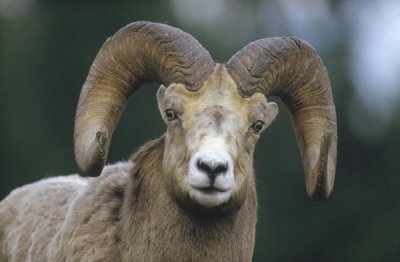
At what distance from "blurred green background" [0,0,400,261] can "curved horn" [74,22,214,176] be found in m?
25.8

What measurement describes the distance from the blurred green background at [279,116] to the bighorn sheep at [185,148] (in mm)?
25562

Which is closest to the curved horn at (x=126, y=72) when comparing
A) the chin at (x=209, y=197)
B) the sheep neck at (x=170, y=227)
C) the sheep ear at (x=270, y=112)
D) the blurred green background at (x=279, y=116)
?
the sheep neck at (x=170, y=227)

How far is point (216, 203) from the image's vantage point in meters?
14.2

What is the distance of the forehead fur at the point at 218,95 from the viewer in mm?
14898

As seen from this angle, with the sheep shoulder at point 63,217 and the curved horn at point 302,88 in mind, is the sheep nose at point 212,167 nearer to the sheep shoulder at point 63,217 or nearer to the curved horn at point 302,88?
the curved horn at point 302,88

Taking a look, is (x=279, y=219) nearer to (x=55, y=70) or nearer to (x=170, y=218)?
(x=55, y=70)

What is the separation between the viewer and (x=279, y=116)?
48656 mm

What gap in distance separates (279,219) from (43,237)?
31.4 m

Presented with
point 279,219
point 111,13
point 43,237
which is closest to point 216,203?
point 43,237

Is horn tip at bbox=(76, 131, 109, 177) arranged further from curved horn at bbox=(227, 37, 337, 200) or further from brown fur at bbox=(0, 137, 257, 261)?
curved horn at bbox=(227, 37, 337, 200)

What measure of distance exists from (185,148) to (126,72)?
1622 millimetres

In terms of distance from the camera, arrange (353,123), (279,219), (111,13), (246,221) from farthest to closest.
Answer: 1. (111,13)
2. (353,123)
3. (279,219)
4. (246,221)

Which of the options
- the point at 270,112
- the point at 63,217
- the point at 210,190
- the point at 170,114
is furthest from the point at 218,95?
the point at 63,217

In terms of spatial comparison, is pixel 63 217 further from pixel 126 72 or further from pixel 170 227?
pixel 170 227
